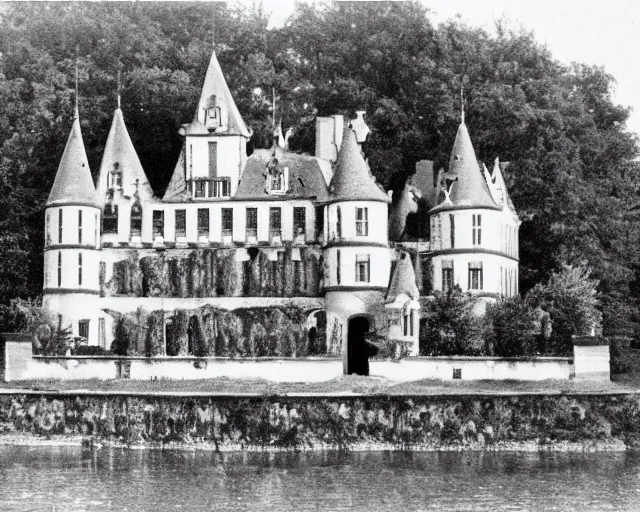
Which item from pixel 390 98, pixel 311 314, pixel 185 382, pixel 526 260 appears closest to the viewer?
pixel 185 382

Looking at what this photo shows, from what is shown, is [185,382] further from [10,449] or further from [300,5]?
[300,5]

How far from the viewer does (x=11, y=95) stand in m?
94.6

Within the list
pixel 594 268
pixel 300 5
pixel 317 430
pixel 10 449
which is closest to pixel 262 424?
pixel 317 430

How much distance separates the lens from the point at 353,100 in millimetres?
97312

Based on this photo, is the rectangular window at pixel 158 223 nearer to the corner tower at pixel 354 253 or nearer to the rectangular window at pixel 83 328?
the rectangular window at pixel 83 328

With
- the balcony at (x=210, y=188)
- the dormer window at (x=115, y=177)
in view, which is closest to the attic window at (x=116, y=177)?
the dormer window at (x=115, y=177)

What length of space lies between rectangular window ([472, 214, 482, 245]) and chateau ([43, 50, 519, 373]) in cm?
4

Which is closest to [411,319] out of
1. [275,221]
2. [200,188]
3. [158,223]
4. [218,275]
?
[275,221]

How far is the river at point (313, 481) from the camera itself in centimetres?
5425

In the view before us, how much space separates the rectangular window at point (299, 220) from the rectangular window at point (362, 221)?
3269 millimetres

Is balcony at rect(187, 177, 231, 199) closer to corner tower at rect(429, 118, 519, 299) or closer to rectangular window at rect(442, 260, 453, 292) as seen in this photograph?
corner tower at rect(429, 118, 519, 299)


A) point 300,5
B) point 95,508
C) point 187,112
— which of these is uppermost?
point 300,5

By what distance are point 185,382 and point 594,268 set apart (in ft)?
72.6

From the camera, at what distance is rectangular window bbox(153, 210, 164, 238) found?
8575cm
